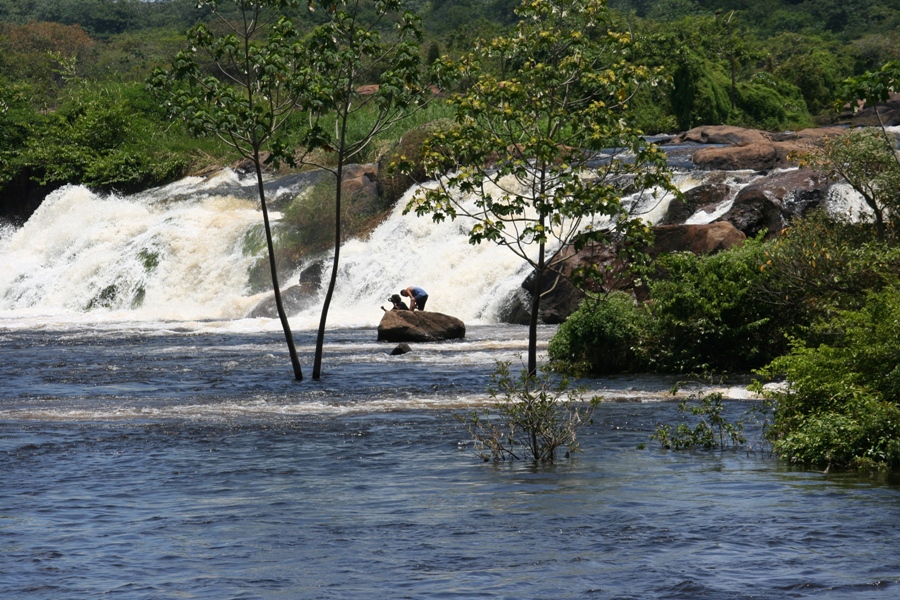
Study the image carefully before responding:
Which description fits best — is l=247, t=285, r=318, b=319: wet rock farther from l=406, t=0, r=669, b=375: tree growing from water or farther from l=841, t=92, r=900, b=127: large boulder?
l=841, t=92, r=900, b=127: large boulder

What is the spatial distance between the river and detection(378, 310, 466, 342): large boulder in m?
1.25

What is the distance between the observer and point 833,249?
64.0ft

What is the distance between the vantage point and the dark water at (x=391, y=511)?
29.8 ft

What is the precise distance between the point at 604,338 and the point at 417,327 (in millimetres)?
6789

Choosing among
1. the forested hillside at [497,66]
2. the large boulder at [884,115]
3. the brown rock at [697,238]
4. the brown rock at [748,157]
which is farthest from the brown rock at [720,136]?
the brown rock at [697,238]

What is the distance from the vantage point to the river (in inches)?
361

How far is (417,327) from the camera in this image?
1075 inches

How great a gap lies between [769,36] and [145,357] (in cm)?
7792

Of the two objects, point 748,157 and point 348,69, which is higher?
point 748,157

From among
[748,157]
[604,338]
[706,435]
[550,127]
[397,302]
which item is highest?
[748,157]

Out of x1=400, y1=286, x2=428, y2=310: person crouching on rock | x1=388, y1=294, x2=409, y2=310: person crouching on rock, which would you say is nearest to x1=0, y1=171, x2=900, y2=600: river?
x1=388, y1=294, x2=409, y2=310: person crouching on rock

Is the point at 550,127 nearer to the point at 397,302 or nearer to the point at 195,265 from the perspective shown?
the point at 397,302

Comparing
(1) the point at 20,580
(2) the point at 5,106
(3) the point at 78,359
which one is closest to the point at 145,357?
(3) the point at 78,359

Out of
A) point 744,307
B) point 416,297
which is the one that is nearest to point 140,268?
point 416,297
